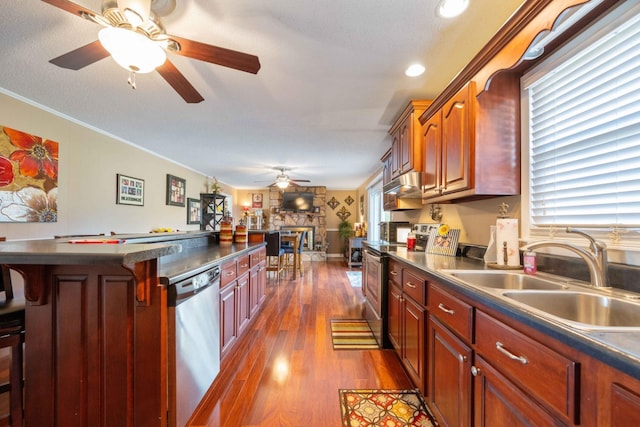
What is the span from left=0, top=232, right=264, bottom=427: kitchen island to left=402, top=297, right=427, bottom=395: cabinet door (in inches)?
57.2

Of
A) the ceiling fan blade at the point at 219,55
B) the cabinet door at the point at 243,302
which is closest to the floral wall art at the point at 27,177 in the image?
the cabinet door at the point at 243,302

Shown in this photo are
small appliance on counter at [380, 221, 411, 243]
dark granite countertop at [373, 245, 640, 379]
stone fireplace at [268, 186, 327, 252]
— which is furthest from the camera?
stone fireplace at [268, 186, 327, 252]

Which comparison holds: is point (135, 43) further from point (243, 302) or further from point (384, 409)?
point (384, 409)

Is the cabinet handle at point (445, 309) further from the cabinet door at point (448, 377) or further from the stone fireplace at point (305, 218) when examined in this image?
the stone fireplace at point (305, 218)

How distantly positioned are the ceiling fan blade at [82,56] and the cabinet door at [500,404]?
2.48 metres

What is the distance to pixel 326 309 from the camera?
133 inches

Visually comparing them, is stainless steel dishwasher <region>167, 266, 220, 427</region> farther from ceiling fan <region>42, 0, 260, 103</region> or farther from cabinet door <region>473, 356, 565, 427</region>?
cabinet door <region>473, 356, 565, 427</region>

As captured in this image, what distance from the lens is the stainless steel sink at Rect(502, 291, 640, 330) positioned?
3.05ft

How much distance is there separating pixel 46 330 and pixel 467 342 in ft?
6.43

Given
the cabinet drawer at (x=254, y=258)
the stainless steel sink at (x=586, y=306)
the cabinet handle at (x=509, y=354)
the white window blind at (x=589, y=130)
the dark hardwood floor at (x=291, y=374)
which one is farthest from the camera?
the cabinet drawer at (x=254, y=258)

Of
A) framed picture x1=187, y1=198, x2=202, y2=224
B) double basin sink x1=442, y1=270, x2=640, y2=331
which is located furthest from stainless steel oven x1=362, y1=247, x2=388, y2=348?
framed picture x1=187, y1=198, x2=202, y2=224

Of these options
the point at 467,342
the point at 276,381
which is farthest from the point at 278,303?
the point at 467,342

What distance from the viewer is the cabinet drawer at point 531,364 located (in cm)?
67

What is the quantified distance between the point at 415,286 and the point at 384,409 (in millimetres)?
790
